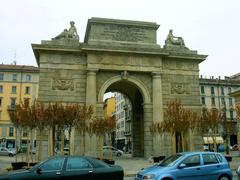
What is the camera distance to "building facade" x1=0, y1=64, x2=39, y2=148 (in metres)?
65.1

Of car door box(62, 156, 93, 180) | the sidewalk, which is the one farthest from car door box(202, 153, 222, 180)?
the sidewalk

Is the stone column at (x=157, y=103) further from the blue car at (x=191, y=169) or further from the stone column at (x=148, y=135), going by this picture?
the blue car at (x=191, y=169)

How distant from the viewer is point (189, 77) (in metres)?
33.0

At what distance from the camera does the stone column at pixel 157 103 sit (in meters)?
29.9

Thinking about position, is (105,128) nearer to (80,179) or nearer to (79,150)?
(79,150)

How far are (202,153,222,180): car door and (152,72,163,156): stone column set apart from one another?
16.9 m

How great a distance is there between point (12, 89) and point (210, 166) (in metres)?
62.1

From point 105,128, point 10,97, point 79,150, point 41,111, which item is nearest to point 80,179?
point 41,111

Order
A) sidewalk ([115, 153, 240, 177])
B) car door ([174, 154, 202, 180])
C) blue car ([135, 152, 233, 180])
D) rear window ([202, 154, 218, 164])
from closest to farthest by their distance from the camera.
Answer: blue car ([135, 152, 233, 180])
car door ([174, 154, 202, 180])
rear window ([202, 154, 218, 164])
sidewalk ([115, 153, 240, 177])

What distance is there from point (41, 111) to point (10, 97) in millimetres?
50147

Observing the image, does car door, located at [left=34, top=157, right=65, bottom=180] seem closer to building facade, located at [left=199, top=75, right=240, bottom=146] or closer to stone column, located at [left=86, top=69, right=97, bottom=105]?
stone column, located at [left=86, top=69, right=97, bottom=105]

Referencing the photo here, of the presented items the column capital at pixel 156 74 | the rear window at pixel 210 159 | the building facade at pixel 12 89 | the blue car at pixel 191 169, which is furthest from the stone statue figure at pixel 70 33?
the building facade at pixel 12 89

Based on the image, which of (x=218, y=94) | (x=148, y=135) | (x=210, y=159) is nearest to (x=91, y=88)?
(x=148, y=135)

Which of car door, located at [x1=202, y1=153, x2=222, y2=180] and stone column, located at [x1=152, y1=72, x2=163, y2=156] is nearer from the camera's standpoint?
car door, located at [x1=202, y1=153, x2=222, y2=180]
